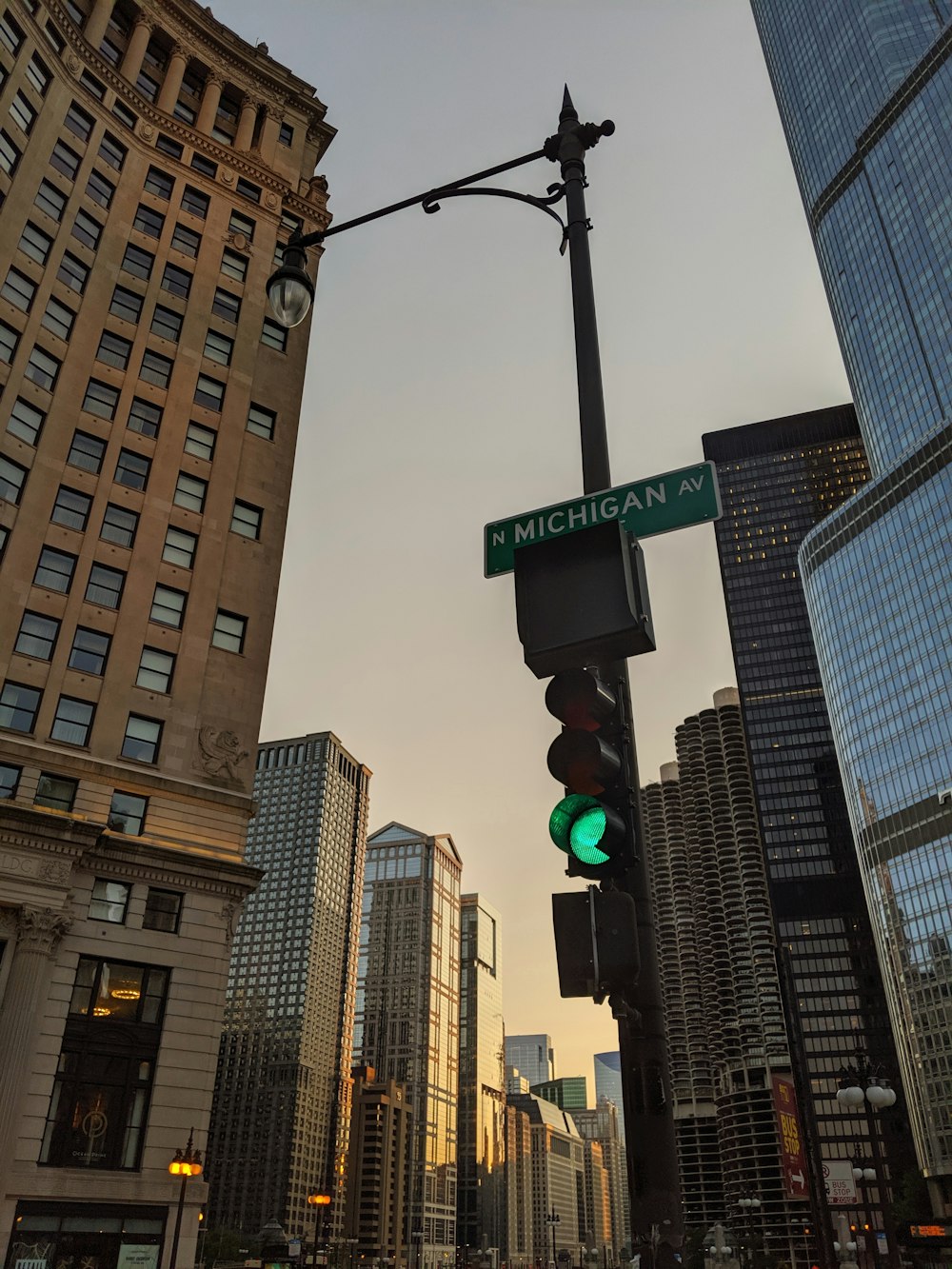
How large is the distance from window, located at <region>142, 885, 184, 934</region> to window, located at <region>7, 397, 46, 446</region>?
1706 cm

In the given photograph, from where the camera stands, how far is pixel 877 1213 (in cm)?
15062

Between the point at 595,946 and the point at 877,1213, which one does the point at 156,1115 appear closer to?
the point at 595,946

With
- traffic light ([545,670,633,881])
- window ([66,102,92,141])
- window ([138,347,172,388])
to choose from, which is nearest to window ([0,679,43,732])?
window ([138,347,172,388])

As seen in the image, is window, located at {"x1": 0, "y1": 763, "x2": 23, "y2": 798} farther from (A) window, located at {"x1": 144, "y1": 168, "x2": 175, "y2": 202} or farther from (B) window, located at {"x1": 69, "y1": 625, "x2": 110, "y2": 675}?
(A) window, located at {"x1": 144, "y1": 168, "x2": 175, "y2": 202}

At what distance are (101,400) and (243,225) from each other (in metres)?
14.1

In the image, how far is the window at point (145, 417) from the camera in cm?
3906

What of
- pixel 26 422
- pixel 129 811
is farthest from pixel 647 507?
pixel 26 422

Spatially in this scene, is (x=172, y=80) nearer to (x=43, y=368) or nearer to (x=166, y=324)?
(x=166, y=324)

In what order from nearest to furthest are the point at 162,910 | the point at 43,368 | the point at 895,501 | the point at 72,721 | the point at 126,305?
the point at 162,910
the point at 72,721
the point at 43,368
the point at 126,305
the point at 895,501

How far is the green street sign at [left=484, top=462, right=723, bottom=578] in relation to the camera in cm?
596

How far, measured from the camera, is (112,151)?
43.9 metres

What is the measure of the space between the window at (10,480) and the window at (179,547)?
214 inches

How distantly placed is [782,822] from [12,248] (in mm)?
176287

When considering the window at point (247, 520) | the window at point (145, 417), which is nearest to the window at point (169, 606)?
the window at point (247, 520)
